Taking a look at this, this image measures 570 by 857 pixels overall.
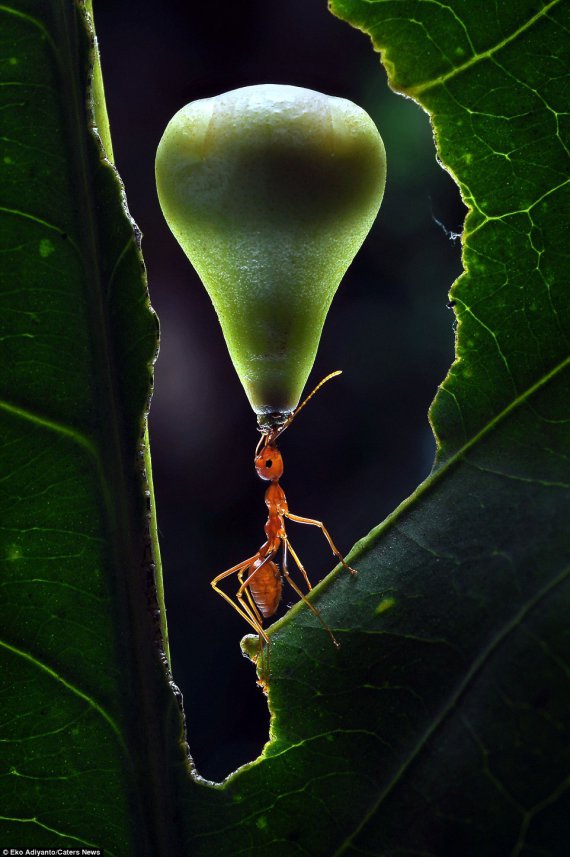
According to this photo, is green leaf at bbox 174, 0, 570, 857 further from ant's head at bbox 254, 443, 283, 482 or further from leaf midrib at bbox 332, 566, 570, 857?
ant's head at bbox 254, 443, 283, 482

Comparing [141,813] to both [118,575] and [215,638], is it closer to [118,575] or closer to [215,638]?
[118,575]

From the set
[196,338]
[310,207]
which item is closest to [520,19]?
[310,207]

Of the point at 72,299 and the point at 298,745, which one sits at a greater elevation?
the point at 72,299

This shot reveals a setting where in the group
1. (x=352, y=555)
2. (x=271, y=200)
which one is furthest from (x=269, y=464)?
(x=271, y=200)

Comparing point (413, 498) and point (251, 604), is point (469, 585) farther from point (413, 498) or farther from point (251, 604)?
point (251, 604)

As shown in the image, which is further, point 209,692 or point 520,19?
point 209,692

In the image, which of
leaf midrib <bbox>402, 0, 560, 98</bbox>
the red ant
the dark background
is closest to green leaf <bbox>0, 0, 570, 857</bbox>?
leaf midrib <bbox>402, 0, 560, 98</bbox>
